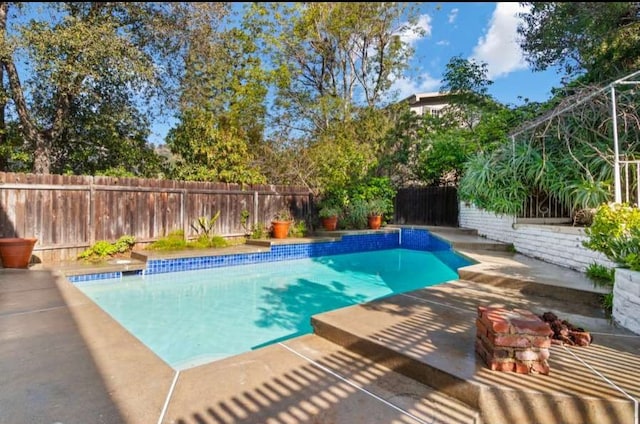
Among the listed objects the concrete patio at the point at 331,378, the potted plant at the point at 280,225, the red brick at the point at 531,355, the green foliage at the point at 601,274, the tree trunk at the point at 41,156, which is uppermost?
the tree trunk at the point at 41,156

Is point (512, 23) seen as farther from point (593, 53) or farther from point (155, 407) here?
point (155, 407)

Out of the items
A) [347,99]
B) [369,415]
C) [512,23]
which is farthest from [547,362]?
[347,99]

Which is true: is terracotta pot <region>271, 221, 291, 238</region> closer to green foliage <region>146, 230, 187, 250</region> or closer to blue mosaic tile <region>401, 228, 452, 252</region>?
green foliage <region>146, 230, 187, 250</region>

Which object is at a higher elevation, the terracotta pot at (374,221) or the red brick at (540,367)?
the terracotta pot at (374,221)

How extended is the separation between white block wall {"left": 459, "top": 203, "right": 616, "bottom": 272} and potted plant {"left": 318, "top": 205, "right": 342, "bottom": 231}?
4244 mm

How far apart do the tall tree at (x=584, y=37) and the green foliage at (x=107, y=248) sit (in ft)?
33.8

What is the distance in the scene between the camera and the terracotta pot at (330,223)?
10.6m

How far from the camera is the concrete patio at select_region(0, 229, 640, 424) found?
5.53 ft

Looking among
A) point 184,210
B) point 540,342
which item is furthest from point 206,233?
point 540,342

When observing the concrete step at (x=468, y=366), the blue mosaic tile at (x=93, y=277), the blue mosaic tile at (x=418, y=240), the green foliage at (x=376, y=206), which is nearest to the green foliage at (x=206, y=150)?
the blue mosaic tile at (x=93, y=277)

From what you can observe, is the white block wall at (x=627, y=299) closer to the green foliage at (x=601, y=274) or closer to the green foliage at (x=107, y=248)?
the green foliage at (x=601, y=274)

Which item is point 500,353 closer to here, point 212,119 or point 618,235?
point 618,235

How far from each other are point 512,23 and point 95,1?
36.6 feet

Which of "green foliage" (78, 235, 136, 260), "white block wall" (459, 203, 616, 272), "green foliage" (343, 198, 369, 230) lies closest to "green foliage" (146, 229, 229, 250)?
"green foliage" (78, 235, 136, 260)
